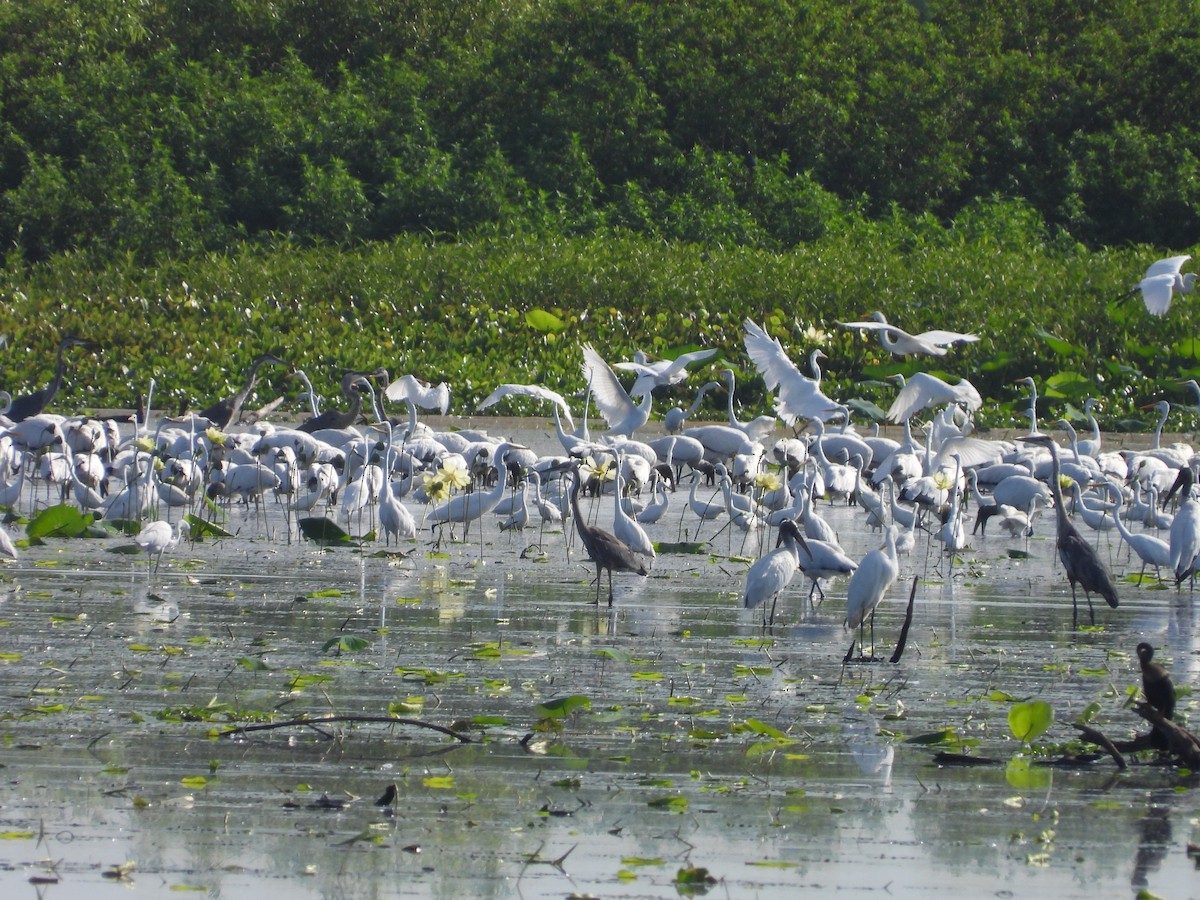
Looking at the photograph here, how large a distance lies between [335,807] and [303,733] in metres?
0.87

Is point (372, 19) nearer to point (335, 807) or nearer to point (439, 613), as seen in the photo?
point (439, 613)

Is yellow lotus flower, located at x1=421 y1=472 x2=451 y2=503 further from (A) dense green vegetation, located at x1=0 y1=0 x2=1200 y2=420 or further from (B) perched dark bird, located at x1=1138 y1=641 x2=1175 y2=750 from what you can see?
(A) dense green vegetation, located at x1=0 y1=0 x2=1200 y2=420

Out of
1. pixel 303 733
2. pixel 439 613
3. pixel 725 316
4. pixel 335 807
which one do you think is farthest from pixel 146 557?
pixel 725 316

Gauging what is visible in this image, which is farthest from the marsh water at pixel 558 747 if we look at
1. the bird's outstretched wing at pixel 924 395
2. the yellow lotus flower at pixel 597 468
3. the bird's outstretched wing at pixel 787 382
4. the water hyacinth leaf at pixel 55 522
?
the bird's outstretched wing at pixel 924 395

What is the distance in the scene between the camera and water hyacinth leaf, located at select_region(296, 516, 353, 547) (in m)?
10.7

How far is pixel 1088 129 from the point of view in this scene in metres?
28.8

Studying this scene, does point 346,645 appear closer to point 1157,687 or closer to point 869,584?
point 869,584

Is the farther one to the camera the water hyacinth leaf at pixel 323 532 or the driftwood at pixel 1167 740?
the water hyacinth leaf at pixel 323 532

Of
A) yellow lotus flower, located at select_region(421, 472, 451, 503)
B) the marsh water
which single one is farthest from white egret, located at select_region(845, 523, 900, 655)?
yellow lotus flower, located at select_region(421, 472, 451, 503)

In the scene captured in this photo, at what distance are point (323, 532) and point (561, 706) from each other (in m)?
5.52

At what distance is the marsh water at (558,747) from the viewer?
13.5ft

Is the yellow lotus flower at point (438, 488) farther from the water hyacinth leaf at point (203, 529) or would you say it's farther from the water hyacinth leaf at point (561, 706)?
the water hyacinth leaf at point (561, 706)

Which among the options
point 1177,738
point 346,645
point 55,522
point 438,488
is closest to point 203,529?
point 55,522

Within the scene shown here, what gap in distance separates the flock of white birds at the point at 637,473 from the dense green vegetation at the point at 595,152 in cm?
805
